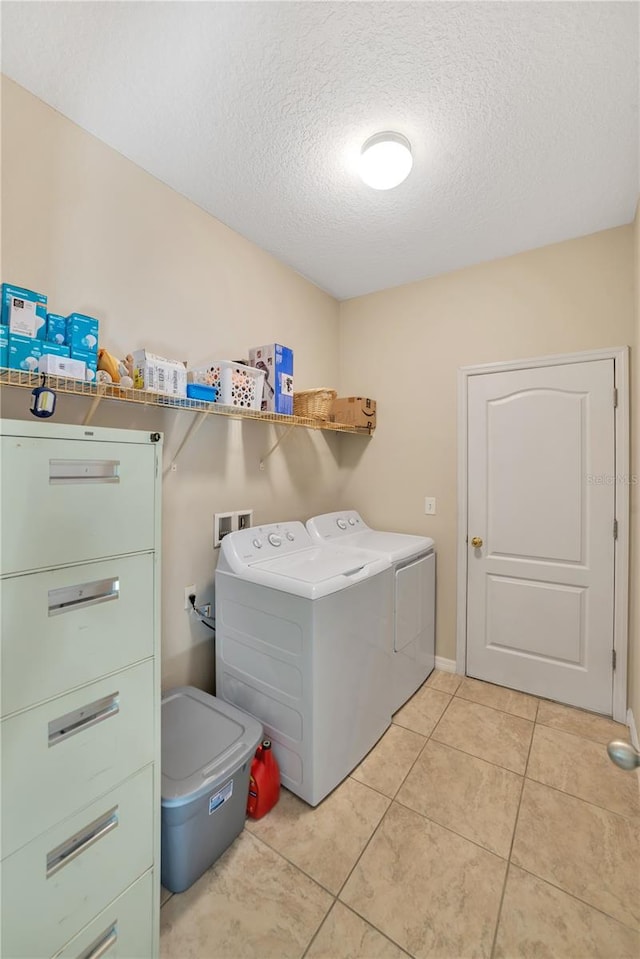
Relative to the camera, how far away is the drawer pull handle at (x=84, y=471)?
0.90 m

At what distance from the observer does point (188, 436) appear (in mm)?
1844

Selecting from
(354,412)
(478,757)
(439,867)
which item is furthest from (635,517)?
(439,867)

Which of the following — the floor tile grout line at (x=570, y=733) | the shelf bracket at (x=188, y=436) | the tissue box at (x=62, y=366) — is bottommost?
the floor tile grout line at (x=570, y=733)

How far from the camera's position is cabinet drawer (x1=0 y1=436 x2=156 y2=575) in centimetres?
83

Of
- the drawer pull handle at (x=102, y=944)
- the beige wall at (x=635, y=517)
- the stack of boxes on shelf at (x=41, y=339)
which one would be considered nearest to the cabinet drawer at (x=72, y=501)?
the stack of boxes on shelf at (x=41, y=339)

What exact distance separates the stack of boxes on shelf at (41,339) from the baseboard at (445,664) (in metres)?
2.63

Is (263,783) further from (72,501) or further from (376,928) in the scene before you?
(72,501)

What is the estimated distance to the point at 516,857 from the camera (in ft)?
4.50

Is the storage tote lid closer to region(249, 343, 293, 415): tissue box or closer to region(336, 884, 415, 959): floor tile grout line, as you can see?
region(336, 884, 415, 959): floor tile grout line

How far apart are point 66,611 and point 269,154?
1.89m

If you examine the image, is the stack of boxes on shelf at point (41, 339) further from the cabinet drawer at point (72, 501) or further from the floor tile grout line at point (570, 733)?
the floor tile grout line at point (570, 733)

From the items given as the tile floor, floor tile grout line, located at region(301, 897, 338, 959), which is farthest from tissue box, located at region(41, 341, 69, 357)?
floor tile grout line, located at region(301, 897, 338, 959)

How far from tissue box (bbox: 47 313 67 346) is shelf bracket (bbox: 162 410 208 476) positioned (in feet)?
2.04

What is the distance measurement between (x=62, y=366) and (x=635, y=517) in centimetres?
265
